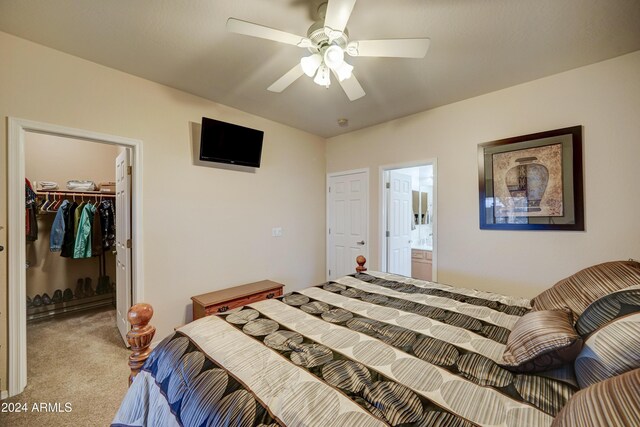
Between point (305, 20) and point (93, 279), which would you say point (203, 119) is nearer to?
point (305, 20)

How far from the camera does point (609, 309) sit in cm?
90

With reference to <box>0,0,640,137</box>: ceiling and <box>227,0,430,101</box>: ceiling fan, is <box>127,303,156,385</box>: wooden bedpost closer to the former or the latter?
<box>227,0,430,101</box>: ceiling fan

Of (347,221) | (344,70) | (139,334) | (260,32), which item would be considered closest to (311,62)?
(344,70)

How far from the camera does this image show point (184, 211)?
264 centimetres

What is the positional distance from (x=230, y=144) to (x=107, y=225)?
220cm

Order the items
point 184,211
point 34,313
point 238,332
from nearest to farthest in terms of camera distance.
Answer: point 238,332 < point 184,211 < point 34,313

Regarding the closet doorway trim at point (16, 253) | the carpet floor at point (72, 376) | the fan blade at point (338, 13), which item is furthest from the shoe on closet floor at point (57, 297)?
the fan blade at point (338, 13)

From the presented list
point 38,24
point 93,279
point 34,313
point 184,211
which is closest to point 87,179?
point 93,279

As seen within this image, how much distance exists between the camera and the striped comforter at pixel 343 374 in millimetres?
768

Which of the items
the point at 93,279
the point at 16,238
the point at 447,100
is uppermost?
the point at 447,100

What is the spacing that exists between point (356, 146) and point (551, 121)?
210cm

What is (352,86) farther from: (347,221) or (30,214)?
(30,214)

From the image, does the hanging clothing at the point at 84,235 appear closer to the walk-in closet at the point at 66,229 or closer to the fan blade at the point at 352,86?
the walk-in closet at the point at 66,229

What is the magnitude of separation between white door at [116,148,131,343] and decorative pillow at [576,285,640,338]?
312 centimetres
